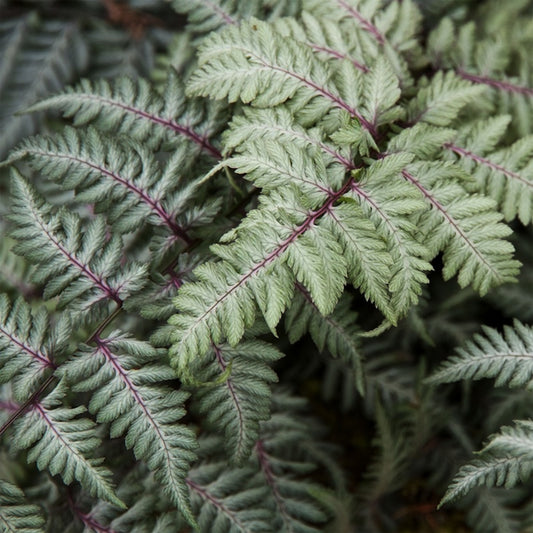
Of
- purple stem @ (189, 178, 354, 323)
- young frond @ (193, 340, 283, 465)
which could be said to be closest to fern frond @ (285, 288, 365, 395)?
young frond @ (193, 340, 283, 465)

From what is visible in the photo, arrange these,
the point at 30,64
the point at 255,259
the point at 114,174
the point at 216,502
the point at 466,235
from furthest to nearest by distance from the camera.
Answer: the point at 30,64 → the point at 216,502 → the point at 114,174 → the point at 466,235 → the point at 255,259

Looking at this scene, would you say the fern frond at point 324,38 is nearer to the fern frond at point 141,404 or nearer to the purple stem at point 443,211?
the purple stem at point 443,211

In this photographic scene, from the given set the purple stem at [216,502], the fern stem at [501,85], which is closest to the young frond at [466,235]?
the fern stem at [501,85]

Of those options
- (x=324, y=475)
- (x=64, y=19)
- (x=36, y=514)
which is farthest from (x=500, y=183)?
(x=64, y=19)

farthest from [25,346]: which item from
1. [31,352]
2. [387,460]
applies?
[387,460]

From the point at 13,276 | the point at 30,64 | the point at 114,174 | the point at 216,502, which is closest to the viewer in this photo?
the point at 114,174

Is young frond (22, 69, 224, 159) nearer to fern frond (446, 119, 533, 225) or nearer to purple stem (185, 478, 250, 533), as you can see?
fern frond (446, 119, 533, 225)

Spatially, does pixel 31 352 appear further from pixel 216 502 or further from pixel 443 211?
pixel 443 211
